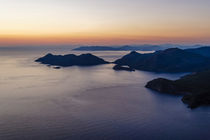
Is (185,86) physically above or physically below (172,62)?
below

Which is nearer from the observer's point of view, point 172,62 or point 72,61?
point 172,62

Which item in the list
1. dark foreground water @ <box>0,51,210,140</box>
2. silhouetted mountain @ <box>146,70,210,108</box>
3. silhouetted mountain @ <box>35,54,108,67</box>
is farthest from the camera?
silhouetted mountain @ <box>35,54,108,67</box>

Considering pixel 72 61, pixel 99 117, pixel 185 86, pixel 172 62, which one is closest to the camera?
pixel 99 117

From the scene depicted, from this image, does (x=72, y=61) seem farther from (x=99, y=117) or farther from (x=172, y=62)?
(x=99, y=117)

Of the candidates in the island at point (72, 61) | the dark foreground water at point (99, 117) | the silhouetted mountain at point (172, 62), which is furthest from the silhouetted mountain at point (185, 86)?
the island at point (72, 61)

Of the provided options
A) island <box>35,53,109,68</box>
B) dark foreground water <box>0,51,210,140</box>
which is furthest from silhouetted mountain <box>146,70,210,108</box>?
island <box>35,53,109,68</box>

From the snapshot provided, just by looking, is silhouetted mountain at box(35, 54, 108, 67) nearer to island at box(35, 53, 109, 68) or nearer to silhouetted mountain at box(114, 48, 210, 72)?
island at box(35, 53, 109, 68)

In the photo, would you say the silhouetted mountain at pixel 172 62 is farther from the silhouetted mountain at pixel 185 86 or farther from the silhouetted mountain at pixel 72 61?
the silhouetted mountain at pixel 185 86

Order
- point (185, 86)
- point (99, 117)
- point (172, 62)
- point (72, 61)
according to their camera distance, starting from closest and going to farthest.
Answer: point (99, 117)
point (185, 86)
point (172, 62)
point (72, 61)

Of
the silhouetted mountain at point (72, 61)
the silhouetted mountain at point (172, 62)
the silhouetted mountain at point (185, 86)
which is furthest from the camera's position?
the silhouetted mountain at point (72, 61)

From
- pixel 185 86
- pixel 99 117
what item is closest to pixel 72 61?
pixel 185 86

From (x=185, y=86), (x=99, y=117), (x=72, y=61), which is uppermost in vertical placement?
(x=72, y=61)
